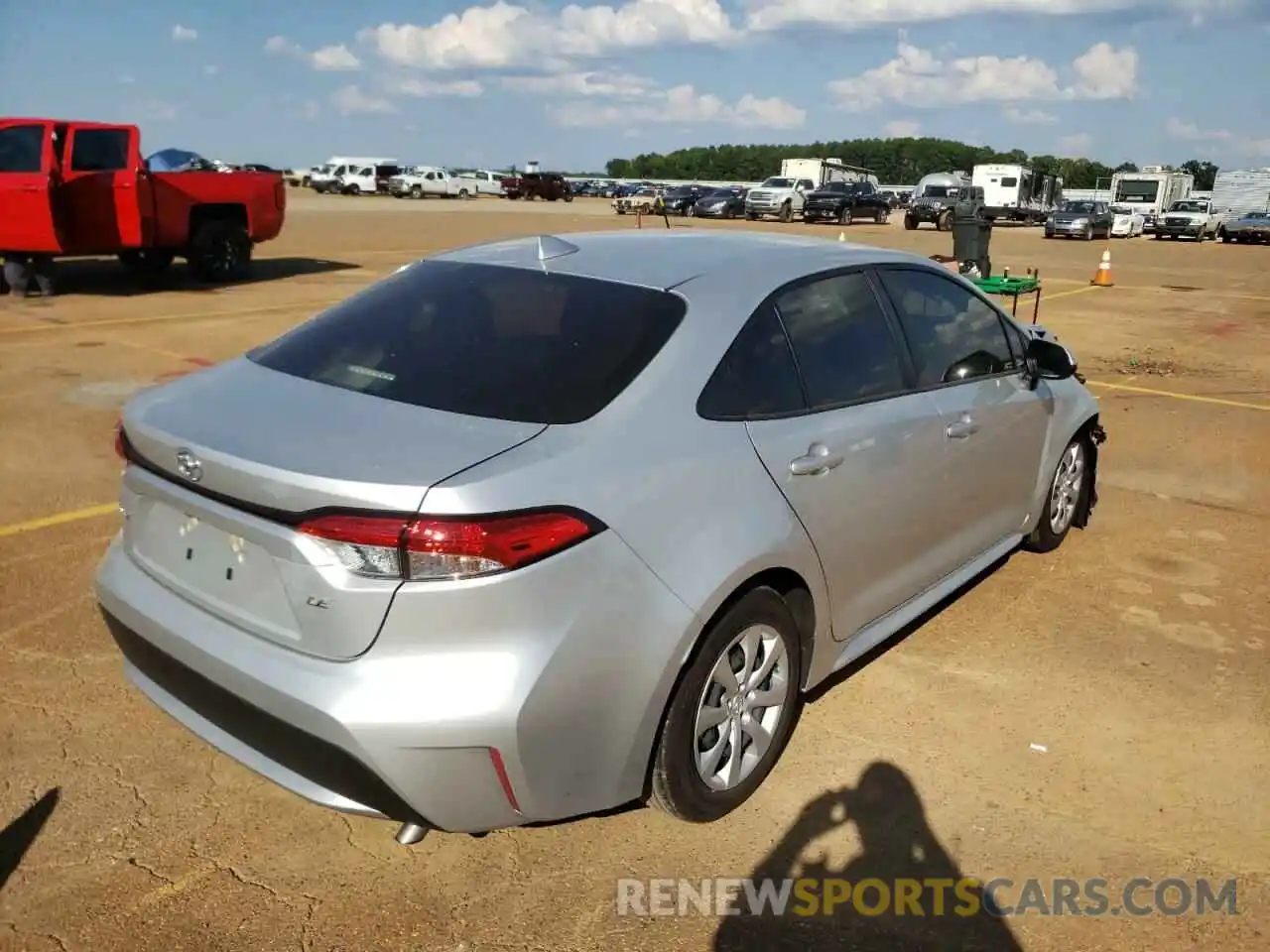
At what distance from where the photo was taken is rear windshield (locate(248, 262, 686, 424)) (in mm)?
2686

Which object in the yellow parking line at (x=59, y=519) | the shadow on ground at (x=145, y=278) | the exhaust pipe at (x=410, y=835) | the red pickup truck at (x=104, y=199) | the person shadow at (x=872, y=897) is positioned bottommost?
the person shadow at (x=872, y=897)

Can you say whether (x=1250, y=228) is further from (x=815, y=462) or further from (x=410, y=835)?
(x=410, y=835)

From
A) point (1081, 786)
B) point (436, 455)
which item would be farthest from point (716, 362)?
point (1081, 786)

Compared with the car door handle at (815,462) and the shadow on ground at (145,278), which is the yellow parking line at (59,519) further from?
the shadow on ground at (145,278)

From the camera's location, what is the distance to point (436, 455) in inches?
92.4

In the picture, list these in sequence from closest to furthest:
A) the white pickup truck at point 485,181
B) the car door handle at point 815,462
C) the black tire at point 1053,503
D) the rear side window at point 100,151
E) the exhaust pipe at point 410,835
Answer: the exhaust pipe at point 410,835, the car door handle at point 815,462, the black tire at point 1053,503, the rear side window at point 100,151, the white pickup truck at point 485,181

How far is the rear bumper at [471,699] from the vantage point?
7.36ft

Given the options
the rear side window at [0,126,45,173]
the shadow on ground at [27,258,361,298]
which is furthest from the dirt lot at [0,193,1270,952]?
the shadow on ground at [27,258,361,298]

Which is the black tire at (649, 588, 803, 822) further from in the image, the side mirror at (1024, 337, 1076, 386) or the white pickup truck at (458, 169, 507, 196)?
the white pickup truck at (458, 169, 507, 196)

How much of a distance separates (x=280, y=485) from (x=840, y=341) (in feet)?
6.21

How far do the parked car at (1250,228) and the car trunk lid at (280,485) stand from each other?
44041mm

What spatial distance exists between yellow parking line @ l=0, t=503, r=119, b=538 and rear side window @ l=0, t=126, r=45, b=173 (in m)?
8.89

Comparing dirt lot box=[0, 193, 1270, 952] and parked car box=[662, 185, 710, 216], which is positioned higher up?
parked car box=[662, 185, 710, 216]


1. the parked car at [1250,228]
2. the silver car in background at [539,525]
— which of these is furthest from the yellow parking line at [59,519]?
the parked car at [1250,228]
